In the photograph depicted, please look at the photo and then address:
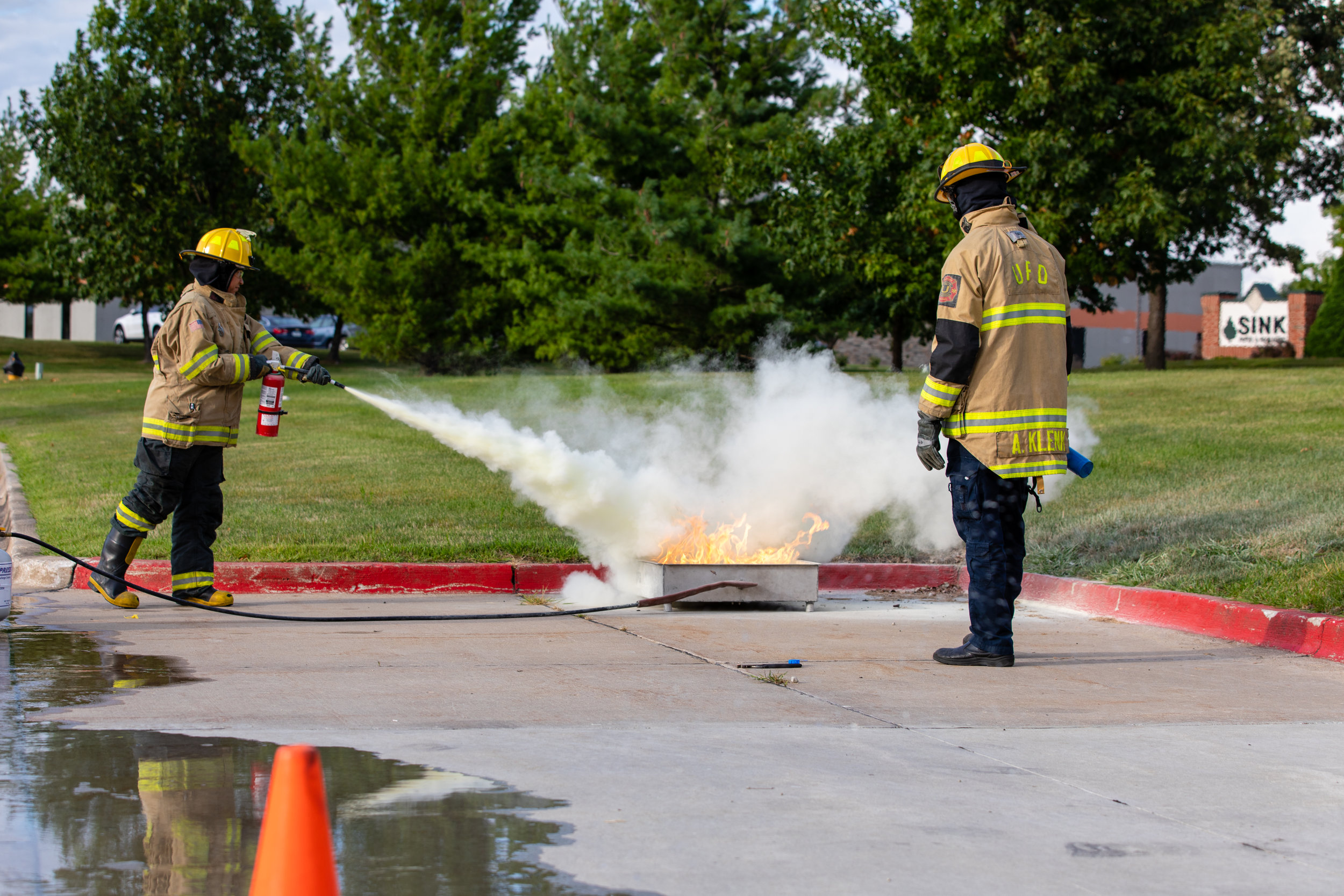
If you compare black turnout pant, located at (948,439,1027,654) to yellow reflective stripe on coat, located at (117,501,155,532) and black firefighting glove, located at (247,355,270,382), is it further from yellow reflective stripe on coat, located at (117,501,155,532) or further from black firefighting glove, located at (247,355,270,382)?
yellow reflective stripe on coat, located at (117,501,155,532)

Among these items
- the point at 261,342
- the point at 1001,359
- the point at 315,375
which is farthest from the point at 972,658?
→ the point at 261,342

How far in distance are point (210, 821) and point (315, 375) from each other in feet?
12.6

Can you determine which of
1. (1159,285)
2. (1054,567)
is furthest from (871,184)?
(1054,567)

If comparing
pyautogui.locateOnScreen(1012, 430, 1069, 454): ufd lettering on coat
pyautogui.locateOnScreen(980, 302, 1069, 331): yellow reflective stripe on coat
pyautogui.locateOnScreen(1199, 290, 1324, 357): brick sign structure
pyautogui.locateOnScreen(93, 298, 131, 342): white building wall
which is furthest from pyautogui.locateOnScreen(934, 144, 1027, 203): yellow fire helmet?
pyautogui.locateOnScreen(93, 298, 131, 342): white building wall

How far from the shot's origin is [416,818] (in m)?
3.14

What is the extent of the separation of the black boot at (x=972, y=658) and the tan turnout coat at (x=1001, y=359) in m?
0.80

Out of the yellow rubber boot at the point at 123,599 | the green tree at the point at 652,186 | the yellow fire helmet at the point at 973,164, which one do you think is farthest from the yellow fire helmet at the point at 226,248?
the green tree at the point at 652,186

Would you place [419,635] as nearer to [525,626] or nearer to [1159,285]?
[525,626]

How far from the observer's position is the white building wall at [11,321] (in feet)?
188

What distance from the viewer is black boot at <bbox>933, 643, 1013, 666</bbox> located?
5527mm

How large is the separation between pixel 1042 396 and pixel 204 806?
3.78m

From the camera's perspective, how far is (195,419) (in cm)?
651

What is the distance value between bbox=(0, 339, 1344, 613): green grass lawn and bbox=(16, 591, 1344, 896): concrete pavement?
1.21m

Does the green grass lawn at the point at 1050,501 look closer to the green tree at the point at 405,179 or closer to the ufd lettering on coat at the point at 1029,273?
the ufd lettering on coat at the point at 1029,273
